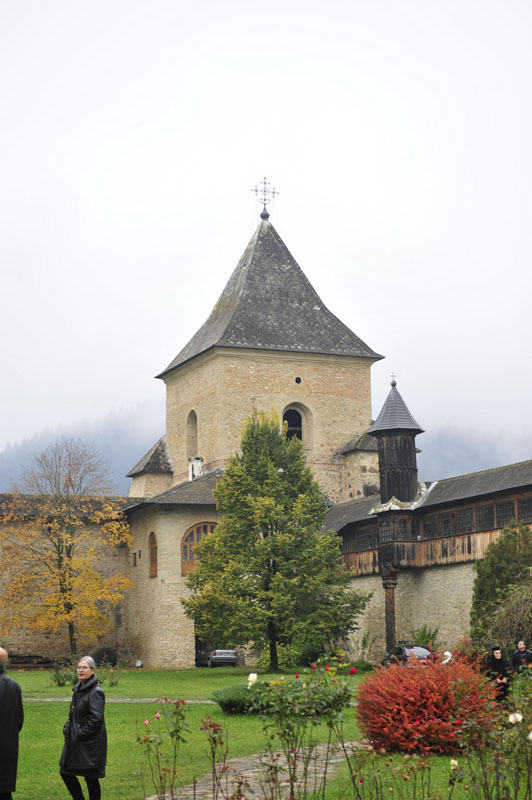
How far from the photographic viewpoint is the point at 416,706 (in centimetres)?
1249

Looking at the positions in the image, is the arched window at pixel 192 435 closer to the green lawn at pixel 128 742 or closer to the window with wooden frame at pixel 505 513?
the window with wooden frame at pixel 505 513

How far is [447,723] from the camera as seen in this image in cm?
1234

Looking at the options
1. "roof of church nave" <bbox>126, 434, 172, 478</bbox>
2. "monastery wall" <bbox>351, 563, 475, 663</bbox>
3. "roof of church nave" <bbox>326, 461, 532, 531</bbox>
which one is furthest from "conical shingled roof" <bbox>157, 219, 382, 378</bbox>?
"monastery wall" <bbox>351, 563, 475, 663</bbox>

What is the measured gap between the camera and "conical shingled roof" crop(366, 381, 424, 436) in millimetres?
33625

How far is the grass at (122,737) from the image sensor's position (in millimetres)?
12312

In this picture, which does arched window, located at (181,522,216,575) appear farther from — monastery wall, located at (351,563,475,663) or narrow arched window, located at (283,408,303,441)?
narrow arched window, located at (283,408,303,441)

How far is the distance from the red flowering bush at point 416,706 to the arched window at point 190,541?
83.8ft

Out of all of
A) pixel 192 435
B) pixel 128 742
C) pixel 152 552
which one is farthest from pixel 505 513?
pixel 192 435

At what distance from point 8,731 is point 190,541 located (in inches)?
1147

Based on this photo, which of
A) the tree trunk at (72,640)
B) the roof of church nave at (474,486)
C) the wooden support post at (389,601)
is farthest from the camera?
the tree trunk at (72,640)

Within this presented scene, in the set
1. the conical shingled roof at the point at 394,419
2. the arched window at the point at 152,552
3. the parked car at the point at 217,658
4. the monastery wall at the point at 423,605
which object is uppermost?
the conical shingled roof at the point at 394,419

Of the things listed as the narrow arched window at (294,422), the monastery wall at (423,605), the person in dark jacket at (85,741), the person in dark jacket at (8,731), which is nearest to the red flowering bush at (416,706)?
the person in dark jacket at (85,741)

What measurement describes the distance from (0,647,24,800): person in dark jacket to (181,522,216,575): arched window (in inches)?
1132

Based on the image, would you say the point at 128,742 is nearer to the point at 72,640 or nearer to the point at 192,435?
the point at 72,640
